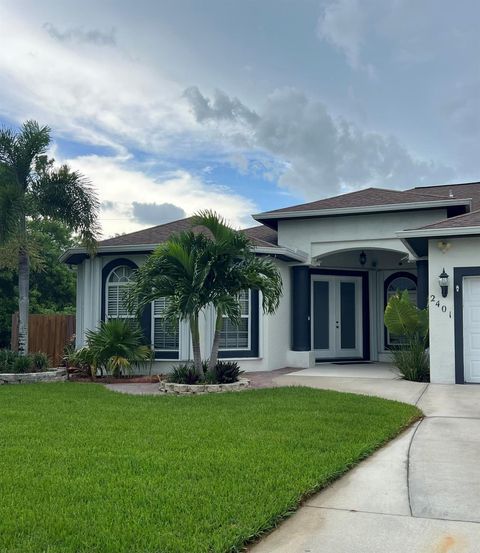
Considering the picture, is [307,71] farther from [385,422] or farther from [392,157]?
[385,422]

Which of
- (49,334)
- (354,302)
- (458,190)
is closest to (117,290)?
(49,334)

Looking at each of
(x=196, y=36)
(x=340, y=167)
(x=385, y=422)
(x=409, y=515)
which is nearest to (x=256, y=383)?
(x=385, y=422)

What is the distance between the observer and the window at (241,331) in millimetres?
14219

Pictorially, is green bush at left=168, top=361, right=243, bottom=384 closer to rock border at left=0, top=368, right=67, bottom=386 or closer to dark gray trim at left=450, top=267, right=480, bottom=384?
rock border at left=0, top=368, right=67, bottom=386

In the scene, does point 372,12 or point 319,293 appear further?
point 319,293

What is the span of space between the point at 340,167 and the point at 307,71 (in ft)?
21.4

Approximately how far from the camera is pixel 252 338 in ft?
47.1

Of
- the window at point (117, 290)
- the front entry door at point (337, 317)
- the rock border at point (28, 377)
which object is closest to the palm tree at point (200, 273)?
the rock border at point (28, 377)

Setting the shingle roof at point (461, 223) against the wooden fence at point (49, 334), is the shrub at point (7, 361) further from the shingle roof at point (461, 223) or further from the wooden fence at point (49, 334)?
the shingle roof at point (461, 223)

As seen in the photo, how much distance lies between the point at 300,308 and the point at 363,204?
3.19m

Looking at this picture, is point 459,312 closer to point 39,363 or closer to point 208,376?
point 208,376

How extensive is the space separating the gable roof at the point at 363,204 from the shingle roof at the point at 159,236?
2.81 ft

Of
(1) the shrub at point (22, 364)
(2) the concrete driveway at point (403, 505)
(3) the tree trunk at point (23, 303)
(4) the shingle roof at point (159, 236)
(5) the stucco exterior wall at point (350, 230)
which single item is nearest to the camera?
(2) the concrete driveway at point (403, 505)

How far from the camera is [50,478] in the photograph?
16.4 ft
